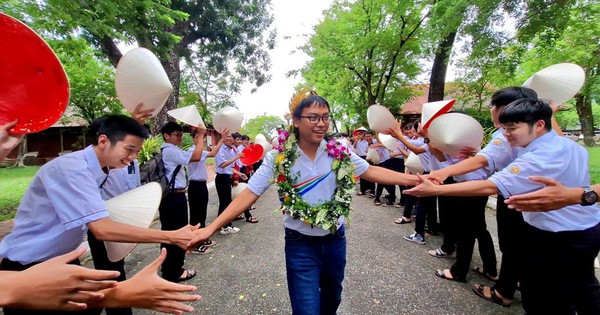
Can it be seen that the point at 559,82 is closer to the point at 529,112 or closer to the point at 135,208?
the point at 529,112

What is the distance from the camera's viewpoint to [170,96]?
10133 mm

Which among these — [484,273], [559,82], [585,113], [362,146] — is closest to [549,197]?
[559,82]

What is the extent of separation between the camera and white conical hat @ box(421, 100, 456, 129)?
2932 millimetres

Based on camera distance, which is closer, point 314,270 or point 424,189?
point 314,270

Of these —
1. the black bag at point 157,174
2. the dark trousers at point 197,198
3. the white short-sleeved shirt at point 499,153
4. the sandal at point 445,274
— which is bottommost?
the sandal at point 445,274

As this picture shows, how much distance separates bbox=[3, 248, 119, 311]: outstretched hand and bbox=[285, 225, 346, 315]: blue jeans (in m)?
1.35

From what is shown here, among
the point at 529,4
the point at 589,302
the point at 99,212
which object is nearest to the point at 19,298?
the point at 99,212

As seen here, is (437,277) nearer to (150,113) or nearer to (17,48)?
(150,113)

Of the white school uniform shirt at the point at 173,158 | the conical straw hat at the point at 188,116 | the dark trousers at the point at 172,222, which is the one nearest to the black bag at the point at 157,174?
the white school uniform shirt at the point at 173,158

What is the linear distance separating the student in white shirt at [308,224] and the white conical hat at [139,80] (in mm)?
1214

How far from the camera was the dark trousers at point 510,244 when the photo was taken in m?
2.72

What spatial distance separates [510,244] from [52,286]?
11.8 ft

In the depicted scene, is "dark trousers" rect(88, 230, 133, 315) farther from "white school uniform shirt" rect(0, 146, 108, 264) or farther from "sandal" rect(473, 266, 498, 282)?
"sandal" rect(473, 266, 498, 282)

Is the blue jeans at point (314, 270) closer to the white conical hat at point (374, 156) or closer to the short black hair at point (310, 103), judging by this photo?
the short black hair at point (310, 103)
